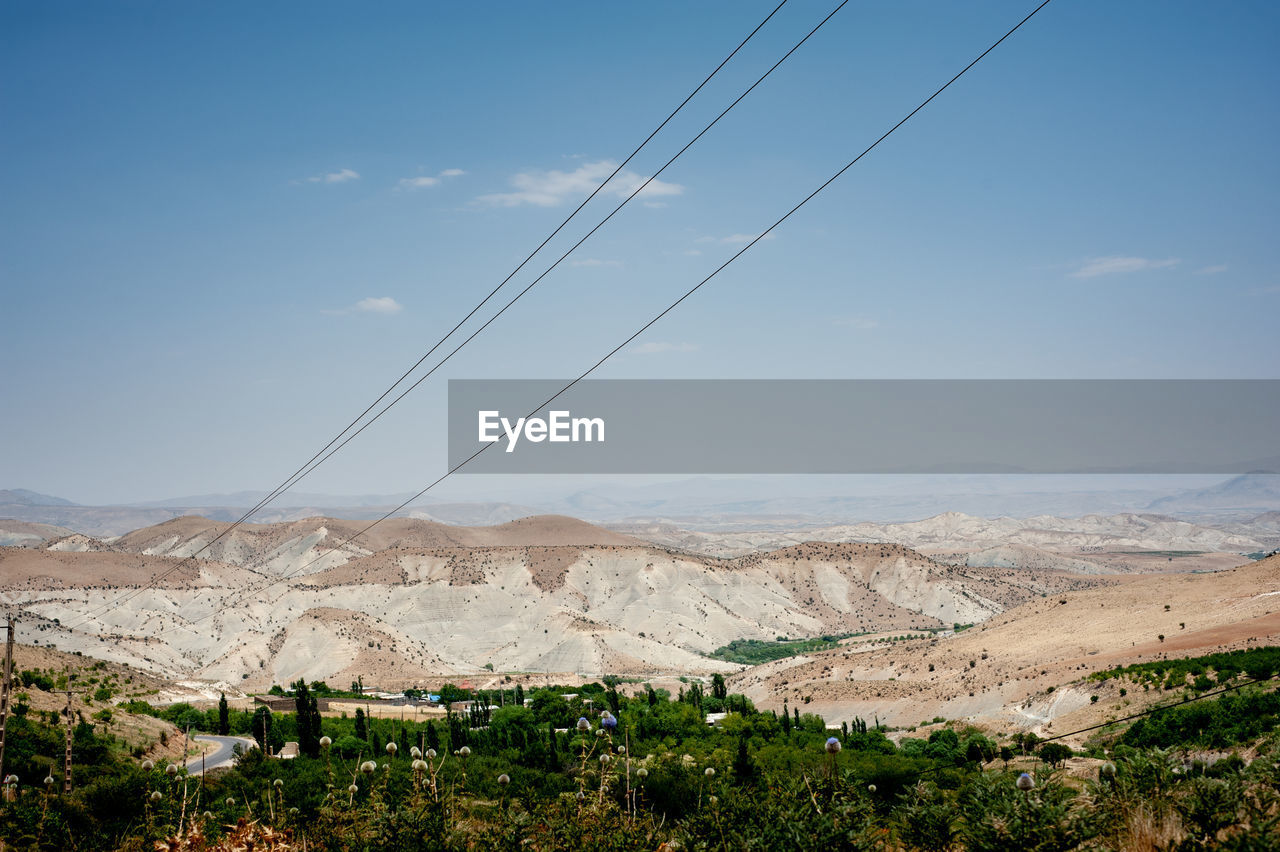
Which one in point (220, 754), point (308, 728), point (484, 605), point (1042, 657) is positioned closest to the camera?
point (220, 754)

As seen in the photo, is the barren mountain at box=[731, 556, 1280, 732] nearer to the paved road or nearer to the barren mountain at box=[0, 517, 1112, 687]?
the barren mountain at box=[0, 517, 1112, 687]

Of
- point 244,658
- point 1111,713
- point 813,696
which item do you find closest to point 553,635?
point 244,658

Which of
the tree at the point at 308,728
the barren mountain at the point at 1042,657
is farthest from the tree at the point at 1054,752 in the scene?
the tree at the point at 308,728

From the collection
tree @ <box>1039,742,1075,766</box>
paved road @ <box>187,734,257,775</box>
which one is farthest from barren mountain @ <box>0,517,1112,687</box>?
tree @ <box>1039,742,1075,766</box>

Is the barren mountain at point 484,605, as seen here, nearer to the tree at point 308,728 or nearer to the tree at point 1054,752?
the tree at point 308,728

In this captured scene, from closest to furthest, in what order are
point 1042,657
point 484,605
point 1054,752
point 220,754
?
point 1054,752 < point 220,754 < point 1042,657 < point 484,605

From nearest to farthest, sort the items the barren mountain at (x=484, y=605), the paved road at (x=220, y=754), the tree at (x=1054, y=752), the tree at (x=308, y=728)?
the tree at (x=1054, y=752)
the paved road at (x=220, y=754)
the tree at (x=308, y=728)
the barren mountain at (x=484, y=605)

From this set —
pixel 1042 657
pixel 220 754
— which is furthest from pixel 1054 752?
pixel 220 754

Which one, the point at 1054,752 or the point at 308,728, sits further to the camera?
the point at 308,728

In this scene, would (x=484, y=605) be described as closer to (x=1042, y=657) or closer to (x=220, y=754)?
(x=1042, y=657)

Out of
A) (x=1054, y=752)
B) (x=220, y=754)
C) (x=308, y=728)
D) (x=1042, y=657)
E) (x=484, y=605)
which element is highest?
(x=1054, y=752)
